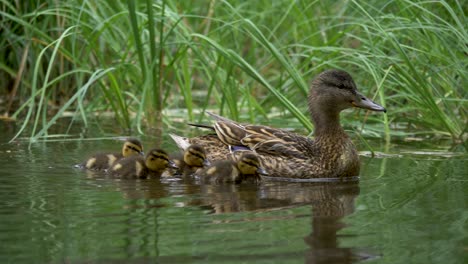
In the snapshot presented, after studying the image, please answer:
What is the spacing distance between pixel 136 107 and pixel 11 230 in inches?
157

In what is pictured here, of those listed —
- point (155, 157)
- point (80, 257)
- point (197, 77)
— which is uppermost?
point (197, 77)

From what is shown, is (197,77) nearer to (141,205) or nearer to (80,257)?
(141,205)

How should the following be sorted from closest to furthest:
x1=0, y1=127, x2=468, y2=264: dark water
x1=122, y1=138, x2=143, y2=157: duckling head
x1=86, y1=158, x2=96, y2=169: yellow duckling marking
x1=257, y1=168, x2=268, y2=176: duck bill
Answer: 1. x1=0, y1=127, x2=468, y2=264: dark water
2. x1=257, y1=168, x2=268, y2=176: duck bill
3. x1=86, y1=158, x2=96, y2=169: yellow duckling marking
4. x1=122, y1=138, x2=143, y2=157: duckling head

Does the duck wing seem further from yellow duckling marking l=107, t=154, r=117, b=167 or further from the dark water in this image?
yellow duckling marking l=107, t=154, r=117, b=167

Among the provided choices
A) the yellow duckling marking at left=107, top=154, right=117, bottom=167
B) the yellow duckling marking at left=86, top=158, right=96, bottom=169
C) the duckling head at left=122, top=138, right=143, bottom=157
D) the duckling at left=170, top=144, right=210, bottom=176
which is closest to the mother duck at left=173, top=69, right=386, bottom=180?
the duckling at left=170, top=144, right=210, bottom=176

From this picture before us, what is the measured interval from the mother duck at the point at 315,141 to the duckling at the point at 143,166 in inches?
19.2

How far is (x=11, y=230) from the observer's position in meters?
3.72

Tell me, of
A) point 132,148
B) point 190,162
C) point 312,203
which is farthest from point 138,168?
point 312,203

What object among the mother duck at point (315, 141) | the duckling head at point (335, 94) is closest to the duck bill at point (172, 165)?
the mother duck at point (315, 141)

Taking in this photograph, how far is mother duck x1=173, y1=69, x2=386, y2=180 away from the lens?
533 cm

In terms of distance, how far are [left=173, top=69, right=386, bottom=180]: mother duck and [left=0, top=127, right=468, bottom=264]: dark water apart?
0.58 ft

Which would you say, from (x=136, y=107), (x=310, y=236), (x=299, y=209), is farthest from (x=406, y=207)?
(x=136, y=107)

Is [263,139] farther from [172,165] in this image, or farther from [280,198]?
[280,198]

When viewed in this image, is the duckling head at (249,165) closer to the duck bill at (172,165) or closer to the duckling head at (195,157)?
the duckling head at (195,157)
